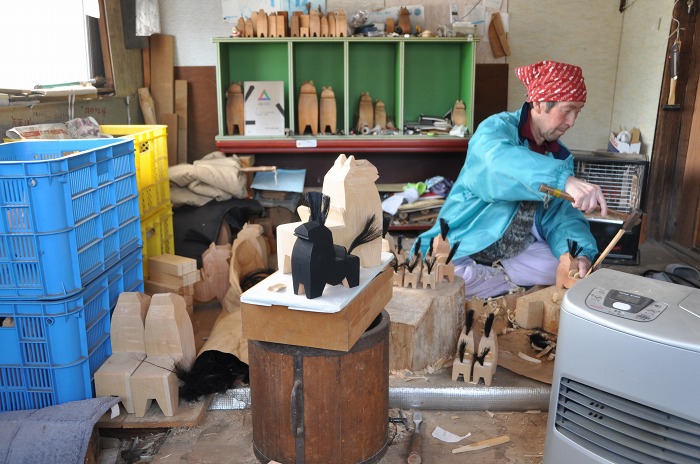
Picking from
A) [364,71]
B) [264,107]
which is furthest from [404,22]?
[264,107]

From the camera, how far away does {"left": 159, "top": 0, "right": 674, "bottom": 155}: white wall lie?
584cm

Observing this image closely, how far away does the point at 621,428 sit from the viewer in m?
1.71

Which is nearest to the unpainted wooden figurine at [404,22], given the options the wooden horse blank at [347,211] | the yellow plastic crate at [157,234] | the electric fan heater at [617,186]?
the electric fan heater at [617,186]

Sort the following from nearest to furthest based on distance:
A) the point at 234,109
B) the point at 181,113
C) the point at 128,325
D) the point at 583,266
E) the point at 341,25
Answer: the point at 128,325 < the point at 583,266 < the point at 341,25 < the point at 234,109 < the point at 181,113

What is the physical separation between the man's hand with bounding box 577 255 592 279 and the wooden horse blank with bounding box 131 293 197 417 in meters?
1.98

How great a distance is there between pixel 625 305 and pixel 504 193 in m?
1.74

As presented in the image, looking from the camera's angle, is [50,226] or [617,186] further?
[617,186]

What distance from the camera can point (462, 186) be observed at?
12.9 ft

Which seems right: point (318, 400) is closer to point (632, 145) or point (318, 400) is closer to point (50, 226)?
point (50, 226)

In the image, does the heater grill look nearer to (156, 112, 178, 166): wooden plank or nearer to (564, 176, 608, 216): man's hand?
(564, 176, 608, 216): man's hand

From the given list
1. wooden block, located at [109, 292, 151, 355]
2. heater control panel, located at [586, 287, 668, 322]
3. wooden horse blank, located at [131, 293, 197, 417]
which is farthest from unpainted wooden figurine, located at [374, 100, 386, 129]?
heater control panel, located at [586, 287, 668, 322]

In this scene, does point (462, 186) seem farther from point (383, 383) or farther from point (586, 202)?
point (383, 383)

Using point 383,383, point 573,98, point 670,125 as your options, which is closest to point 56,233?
point 383,383

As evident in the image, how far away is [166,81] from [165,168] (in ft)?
7.24
